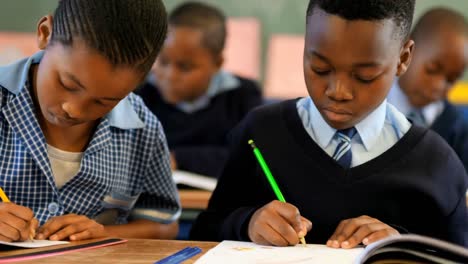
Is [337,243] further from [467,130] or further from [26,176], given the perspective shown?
[467,130]

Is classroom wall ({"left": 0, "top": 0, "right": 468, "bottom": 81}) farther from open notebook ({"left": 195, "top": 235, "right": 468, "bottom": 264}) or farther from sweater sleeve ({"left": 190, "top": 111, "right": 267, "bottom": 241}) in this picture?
open notebook ({"left": 195, "top": 235, "right": 468, "bottom": 264})

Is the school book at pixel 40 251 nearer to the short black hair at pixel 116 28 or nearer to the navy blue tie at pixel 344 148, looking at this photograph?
the short black hair at pixel 116 28

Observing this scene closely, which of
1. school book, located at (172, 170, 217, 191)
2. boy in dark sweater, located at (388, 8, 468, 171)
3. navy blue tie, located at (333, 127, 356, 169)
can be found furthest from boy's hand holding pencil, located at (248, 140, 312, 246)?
boy in dark sweater, located at (388, 8, 468, 171)

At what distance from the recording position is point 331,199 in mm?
1224

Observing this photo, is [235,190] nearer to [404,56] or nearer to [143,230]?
[143,230]

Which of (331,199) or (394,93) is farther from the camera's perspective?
(394,93)

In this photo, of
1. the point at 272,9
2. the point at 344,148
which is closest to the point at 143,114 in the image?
the point at 344,148

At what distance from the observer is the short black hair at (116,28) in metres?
1.10

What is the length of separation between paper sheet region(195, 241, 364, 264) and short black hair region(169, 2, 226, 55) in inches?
63.8

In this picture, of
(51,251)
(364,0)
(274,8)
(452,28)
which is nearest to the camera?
(51,251)

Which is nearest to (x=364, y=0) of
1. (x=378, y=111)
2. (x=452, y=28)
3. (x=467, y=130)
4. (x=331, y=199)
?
(x=378, y=111)

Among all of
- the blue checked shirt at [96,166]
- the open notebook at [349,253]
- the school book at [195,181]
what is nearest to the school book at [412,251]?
the open notebook at [349,253]

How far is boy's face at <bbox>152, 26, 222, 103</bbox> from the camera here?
2.51 m

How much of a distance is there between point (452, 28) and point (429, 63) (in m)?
0.17
